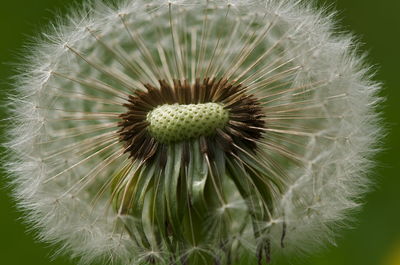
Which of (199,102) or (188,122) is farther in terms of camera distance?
(199,102)

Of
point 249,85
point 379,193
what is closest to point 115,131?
point 249,85

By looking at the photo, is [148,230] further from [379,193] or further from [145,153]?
[379,193]

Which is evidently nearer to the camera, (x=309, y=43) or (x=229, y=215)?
(x=229, y=215)
